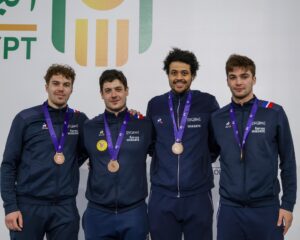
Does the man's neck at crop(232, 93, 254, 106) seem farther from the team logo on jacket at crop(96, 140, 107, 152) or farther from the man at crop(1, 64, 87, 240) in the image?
the man at crop(1, 64, 87, 240)

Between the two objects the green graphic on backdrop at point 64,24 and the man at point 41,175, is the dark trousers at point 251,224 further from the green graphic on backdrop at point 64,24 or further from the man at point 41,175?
the green graphic on backdrop at point 64,24

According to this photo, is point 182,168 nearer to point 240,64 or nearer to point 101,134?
point 101,134

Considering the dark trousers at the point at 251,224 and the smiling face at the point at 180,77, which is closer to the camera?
the dark trousers at the point at 251,224

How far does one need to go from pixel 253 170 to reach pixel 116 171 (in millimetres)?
855

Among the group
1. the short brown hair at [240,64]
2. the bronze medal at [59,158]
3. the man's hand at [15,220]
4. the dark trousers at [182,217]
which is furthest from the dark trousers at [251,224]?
the man's hand at [15,220]

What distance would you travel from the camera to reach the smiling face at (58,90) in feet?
8.25

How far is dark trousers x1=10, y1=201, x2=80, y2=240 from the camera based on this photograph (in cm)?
234

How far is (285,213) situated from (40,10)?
289cm

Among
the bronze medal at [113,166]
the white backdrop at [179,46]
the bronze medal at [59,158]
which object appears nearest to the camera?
the bronze medal at [113,166]

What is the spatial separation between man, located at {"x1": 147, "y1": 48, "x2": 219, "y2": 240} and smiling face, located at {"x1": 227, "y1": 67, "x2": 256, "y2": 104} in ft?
0.91

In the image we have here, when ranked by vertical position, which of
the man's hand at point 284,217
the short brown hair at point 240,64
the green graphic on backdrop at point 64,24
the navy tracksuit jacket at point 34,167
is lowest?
the man's hand at point 284,217

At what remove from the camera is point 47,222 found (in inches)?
93.4

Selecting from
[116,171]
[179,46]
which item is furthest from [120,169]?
[179,46]

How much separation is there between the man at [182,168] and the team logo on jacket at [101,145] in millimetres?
A: 360
